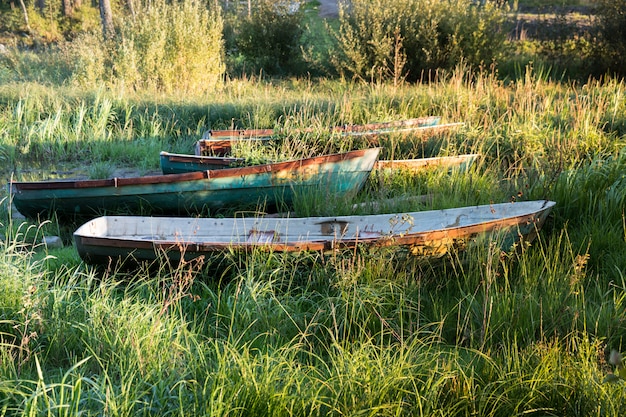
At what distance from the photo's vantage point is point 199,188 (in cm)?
662

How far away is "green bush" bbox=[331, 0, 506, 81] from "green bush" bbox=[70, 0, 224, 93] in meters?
3.01

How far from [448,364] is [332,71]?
12380 millimetres

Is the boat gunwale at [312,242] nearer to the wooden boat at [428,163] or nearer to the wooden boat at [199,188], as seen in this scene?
the wooden boat at [199,188]

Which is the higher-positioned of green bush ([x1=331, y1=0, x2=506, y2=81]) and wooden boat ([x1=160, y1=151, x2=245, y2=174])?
green bush ([x1=331, y1=0, x2=506, y2=81])

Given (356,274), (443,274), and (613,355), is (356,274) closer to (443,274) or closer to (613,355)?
(443,274)

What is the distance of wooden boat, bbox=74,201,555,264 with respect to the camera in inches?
191

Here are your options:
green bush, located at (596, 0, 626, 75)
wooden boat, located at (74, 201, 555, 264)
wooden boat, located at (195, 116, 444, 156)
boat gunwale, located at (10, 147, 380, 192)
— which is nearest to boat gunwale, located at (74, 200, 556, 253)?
wooden boat, located at (74, 201, 555, 264)

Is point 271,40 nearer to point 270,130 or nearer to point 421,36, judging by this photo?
point 421,36

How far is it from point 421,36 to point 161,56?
18.2 ft

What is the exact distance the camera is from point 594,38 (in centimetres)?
1427

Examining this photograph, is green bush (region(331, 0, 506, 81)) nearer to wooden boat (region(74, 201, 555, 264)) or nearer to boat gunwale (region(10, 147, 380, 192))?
boat gunwale (region(10, 147, 380, 192))

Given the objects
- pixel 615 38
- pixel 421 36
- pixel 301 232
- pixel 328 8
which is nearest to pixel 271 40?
pixel 421 36

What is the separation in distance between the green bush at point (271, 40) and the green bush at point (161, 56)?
9.85 ft

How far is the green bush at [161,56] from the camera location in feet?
40.3
